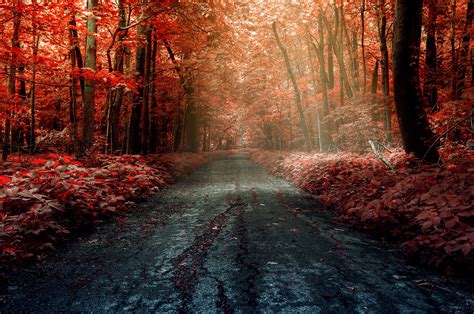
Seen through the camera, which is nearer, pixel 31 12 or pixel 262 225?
pixel 262 225

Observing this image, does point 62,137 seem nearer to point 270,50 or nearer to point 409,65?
point 270,50

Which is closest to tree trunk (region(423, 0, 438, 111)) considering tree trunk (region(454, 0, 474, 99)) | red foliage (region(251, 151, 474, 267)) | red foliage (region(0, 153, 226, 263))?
tree trunk (region(454, 0, 474, 99))

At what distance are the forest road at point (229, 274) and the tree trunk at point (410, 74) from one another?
3.25 metres

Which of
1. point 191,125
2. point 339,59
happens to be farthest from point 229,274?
point 191,125

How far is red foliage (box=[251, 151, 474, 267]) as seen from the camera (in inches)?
140

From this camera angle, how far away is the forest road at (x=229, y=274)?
2.65 meters

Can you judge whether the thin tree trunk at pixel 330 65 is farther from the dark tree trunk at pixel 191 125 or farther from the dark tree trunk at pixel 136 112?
the dark tree trunk at pixel 136 112

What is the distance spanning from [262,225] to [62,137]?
17311 millimetres

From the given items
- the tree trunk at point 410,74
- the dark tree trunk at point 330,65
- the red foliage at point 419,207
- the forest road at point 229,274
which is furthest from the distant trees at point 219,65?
the forest road at point 229,274

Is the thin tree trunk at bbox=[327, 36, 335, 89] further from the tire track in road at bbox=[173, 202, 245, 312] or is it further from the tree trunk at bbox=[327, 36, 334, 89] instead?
the tire track in road at bbox=[173, 202, 245, 312]

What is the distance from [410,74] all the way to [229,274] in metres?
6.08

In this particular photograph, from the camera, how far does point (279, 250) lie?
4.02 meters

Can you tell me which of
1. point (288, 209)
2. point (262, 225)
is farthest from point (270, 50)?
point (262, 225)

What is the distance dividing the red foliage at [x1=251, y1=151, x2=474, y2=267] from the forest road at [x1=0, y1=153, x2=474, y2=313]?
40 centimetres
